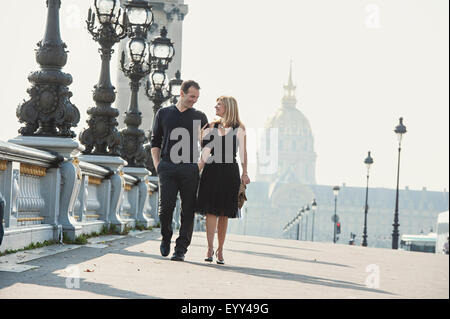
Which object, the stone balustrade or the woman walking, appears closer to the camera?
the stone balustrade

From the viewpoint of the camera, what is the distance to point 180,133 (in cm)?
990

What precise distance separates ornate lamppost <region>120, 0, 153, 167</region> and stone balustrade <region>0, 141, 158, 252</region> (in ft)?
8.34

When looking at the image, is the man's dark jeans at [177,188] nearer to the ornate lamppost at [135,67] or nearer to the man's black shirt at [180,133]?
the man's black shirt at [180,133]

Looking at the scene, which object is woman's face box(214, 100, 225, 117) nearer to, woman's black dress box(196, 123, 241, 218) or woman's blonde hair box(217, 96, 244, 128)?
woman's blonde hair box(217, 96, 244, 128)

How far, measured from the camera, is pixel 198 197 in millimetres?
10266

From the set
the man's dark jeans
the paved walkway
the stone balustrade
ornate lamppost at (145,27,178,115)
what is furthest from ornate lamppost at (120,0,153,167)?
the man's dark jeans

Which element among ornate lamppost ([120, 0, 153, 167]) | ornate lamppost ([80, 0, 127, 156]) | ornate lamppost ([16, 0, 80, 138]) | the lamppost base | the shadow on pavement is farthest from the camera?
ornate lamppost ([120, 0, 153, 167])

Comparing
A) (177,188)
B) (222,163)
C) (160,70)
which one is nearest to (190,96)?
(222,163)

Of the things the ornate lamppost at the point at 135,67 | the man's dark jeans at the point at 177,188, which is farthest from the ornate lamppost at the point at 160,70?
the man's dark jeans at the point at 177,188

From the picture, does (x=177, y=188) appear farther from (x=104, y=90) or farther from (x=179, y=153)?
(x=104, y=90)

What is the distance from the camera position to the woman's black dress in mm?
10164

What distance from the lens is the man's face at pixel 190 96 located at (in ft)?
32.5
